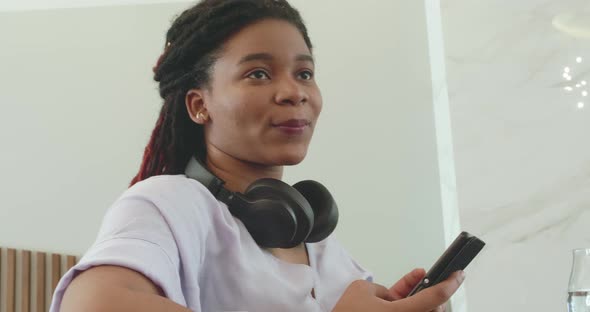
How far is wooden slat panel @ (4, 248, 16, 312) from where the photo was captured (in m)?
2.79

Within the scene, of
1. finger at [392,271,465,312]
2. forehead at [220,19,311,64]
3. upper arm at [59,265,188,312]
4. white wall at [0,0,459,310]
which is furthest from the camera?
white wall at [0,0,459,310]

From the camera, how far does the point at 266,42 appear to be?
95 centimetres

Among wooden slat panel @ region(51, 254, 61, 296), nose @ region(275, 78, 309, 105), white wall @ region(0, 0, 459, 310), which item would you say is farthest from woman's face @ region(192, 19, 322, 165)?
wooden slat panel @ region(51, 254, 61, 296)

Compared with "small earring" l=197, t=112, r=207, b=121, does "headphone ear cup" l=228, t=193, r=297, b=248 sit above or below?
below

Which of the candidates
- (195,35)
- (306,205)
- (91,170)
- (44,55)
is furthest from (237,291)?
(44,55)

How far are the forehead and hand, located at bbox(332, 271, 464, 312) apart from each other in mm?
354

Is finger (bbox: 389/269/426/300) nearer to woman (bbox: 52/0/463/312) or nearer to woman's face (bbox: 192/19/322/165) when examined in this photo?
woman (bbox: 52/0/463/312)

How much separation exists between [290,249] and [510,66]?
5.37ft

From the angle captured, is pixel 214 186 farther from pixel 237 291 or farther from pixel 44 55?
pixel 44 55

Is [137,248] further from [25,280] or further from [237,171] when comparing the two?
[25,280]

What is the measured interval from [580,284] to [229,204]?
432 mm

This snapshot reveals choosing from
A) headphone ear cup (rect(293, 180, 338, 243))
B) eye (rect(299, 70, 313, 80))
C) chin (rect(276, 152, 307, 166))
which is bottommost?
headphone ear cup (rect(293, 180, 338, 243))

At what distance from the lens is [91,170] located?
2.83m

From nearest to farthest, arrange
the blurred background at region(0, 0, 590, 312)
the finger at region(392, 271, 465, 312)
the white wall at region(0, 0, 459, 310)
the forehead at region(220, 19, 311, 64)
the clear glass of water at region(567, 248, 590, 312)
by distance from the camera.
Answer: the finger at region(392, 271, 465, 312), the clear glass of water at region(567, 248, 590, 312), the forehead at region(220, 19, 311, 64), the blurred background at region(0, 0, 590, 312), the white wall at region(0, 0, 459, 310)
